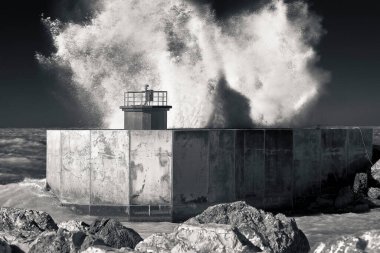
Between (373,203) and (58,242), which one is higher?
(58,242)

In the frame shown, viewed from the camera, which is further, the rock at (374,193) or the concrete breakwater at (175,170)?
the rock at (374,193)

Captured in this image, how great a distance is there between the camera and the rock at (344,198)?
18.5m

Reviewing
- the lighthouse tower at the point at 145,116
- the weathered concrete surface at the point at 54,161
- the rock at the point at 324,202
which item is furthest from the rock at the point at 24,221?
the rock at the point at 324,202

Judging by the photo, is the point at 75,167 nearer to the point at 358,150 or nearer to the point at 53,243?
the point at 53,243

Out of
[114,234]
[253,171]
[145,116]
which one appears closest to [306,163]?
[253,171]

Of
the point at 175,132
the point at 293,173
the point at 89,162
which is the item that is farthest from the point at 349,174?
the point at 89,162

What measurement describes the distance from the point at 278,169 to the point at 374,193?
4167mm

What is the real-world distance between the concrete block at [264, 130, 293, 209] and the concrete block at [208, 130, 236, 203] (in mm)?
1369

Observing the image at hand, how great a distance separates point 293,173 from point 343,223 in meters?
2.49

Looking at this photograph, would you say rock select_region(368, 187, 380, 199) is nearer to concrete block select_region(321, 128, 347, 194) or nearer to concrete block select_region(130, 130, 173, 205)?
concrete block select_region(321, 128, 347, 194)

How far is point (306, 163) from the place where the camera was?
18.8 meters

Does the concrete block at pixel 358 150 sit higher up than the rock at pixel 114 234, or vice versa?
the concrete block at pixel 358 150

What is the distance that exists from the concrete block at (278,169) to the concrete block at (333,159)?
6.26 feet

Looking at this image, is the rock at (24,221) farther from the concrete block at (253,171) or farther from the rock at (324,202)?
the rock at (324,202)
